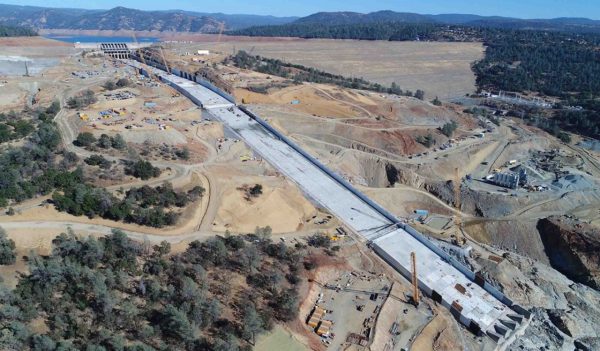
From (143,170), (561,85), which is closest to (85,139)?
(143,170)

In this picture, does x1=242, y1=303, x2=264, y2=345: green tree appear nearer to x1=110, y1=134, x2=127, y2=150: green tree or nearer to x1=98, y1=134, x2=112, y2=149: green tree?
x1=110, y1=134, x2=127, y2=150: green tree

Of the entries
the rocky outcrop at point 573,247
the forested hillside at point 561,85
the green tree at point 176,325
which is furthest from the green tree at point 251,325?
the forested hillside at point 561,85

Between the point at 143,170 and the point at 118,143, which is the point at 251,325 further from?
the point at 118,143

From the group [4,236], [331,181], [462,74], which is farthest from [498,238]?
[462,74]

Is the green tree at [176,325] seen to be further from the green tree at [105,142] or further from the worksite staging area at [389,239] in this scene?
the green tree at [105,142]

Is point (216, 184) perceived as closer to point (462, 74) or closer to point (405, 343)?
point (405, 343)

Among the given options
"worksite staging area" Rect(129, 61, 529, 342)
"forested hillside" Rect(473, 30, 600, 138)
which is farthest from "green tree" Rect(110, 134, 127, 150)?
"forested hillside" Rect(473, 30, 600, 138)
